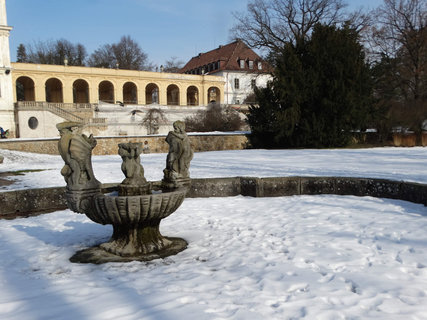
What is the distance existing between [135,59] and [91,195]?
198ft

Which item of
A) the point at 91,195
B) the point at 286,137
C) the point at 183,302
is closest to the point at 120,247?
the point at 91,195

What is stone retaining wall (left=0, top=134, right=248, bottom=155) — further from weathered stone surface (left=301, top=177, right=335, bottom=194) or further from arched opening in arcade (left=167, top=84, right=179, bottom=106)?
arched opening in arcade (left=167, top=84, right=179, bottom=106)

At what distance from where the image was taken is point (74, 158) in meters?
4.53

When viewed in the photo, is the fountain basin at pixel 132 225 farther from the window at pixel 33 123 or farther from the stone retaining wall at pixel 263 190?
the window at pixel 33 123

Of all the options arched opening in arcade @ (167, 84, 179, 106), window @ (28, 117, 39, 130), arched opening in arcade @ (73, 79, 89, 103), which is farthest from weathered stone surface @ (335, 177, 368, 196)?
arched opening in arcade @ (167, 84, 179, 106)

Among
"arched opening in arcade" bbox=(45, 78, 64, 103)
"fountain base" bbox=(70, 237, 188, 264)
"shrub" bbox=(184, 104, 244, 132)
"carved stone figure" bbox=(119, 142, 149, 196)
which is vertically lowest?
"fountain base" bbox=(70, 237, 188, 264)

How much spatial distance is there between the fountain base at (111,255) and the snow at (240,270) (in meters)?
0.12

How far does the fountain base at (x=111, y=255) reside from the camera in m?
4.26

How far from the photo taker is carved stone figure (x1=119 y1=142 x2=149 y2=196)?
Answer: 15.1 ft

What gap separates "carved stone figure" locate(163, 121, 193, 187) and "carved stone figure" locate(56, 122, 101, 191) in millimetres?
1760

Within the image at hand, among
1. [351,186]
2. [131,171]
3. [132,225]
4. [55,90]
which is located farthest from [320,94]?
[55,90]

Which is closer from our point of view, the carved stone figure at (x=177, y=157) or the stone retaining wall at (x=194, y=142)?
the carved stone figure at (x=177, y=157)

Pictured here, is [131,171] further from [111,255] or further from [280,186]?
[280,186]

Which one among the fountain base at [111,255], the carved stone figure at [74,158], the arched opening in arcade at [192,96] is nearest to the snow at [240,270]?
the fountain base at [111,255]
